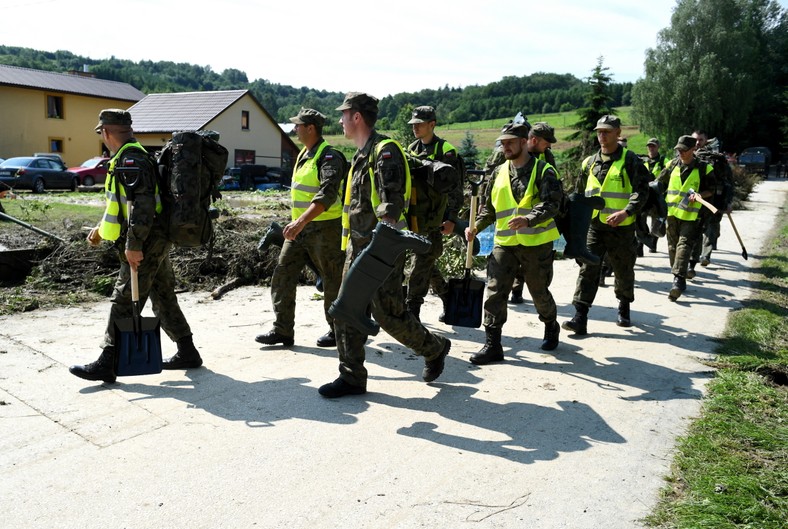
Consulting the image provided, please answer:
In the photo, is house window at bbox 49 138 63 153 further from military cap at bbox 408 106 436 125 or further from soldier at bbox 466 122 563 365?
soldier at bbox 466 122 563 365

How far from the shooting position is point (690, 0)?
5322 centimetres

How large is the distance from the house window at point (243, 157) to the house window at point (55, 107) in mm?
11735

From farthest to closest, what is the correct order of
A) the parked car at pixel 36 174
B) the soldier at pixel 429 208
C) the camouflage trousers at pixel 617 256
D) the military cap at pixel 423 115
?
the parked car at pixel 36 174, the camouflage trousers at pixel 617 256, the military cap at pixel 423 115, the soldier at pixel 429 208

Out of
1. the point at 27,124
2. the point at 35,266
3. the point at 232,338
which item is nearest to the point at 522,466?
the point at 232,338

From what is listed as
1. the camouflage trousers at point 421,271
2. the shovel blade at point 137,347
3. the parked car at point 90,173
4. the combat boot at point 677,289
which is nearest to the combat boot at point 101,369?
the shovel blade at point 137,347

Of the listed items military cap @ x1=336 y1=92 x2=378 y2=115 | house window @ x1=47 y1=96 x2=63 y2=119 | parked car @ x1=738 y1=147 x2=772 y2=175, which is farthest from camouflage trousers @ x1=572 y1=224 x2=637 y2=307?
house window @ x1=47 y1=96 x2=63 y2=119

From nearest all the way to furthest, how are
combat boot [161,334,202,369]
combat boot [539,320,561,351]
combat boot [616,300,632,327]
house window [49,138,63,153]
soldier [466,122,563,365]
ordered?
combat boot [161,334,202,369] < soldier [466,122,563,365] < combat boot [539,320,561,351] < combat boot [616,300,632,327] < house window [49,138,63,153]

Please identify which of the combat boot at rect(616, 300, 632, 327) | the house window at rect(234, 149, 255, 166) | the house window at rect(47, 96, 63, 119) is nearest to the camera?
the combat boot at rect(616, 300, 632, 327)

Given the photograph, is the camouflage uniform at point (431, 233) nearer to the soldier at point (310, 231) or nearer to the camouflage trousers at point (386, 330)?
the soldier at point (310, 231)

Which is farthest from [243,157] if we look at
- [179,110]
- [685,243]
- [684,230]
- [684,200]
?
[685,243]

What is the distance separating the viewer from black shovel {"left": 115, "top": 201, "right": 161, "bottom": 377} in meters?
4.83

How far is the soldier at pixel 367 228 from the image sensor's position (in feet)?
15.6

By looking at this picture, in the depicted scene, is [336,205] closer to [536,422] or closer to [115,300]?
[115,300]

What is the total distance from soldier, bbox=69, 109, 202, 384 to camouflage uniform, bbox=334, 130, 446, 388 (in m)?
1.49
